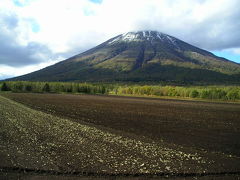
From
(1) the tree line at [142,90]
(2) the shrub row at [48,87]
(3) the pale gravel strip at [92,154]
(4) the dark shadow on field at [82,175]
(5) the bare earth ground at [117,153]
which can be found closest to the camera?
(4) the dark shadow on field at [82,175]

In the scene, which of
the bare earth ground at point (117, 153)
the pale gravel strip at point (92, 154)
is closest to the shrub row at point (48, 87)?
the bare earth ground at point (117, 153)

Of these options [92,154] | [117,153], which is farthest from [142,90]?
[92,154]

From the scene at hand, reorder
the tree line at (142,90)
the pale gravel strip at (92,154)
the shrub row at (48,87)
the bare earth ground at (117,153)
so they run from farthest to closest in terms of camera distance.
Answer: the shrub row at (48,87)
the tree line at (142,90)
the pale gravel strip at (92,154)
the bare earth ground at (117,153)

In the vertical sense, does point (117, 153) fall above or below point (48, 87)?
below

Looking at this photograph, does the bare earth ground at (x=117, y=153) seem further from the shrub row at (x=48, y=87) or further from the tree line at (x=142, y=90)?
the shrub row at (x=48, y=87)

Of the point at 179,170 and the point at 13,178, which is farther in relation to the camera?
the point at 179,170

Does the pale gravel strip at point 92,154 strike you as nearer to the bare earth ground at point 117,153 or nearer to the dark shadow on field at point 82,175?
the bare earth ground at point 117,153

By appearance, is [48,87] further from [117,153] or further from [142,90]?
[117,153]

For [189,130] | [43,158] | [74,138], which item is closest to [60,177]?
[43,158]

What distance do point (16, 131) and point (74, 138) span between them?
18.9 ft

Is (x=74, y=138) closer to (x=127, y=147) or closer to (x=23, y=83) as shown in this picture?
(x=127, y=147)

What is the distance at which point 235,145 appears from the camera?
62.7ft

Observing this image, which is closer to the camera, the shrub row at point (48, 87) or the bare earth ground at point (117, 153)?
the bare earth ground at point (117, 153)

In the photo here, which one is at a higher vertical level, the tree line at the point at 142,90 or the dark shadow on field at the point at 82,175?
the tree line at the point at 142,90
